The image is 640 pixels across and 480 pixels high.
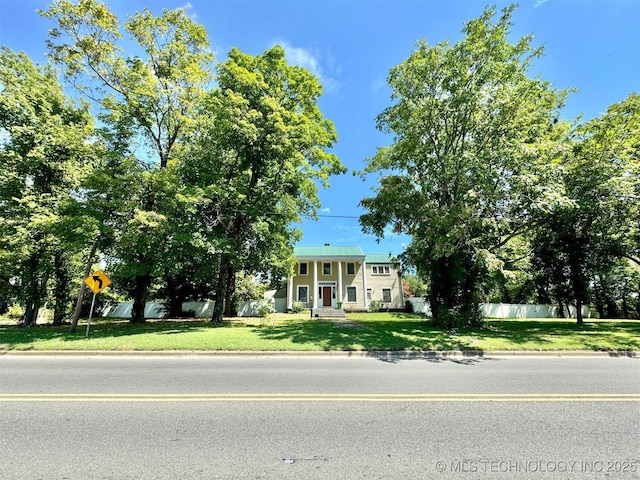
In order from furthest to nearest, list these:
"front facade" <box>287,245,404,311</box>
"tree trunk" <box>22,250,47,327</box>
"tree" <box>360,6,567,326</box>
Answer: "front facade" <box>287,245,404,311</box> < "tree trunk" <box>22,250,47,327</box> < "tree" <box>360,6,567,326</box>

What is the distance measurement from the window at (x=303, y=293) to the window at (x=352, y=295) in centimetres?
405

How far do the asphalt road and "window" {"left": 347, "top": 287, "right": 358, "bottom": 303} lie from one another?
21.6 m

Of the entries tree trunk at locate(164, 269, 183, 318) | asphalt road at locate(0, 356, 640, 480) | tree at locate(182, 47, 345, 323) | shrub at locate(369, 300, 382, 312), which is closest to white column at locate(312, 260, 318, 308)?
shrub at locate(369, 300, 382, 312)

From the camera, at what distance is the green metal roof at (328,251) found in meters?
28.3

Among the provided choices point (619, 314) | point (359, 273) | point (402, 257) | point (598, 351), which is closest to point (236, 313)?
point (359, 273)

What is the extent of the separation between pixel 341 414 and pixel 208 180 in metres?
13.3

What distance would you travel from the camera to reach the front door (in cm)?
2847

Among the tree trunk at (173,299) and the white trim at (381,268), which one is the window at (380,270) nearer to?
the white trim at (381,268)

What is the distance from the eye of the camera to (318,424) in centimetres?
401

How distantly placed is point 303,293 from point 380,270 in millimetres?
8398

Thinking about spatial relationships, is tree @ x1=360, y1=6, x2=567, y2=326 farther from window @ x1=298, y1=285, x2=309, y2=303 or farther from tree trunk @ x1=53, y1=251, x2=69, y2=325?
tree trunk @ x1=53, y1=251, x2=69, y2=325

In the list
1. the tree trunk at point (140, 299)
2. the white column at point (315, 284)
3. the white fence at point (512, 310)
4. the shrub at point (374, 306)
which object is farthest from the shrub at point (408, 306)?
the tree trunk at point (140, 299)

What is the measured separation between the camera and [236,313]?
2527cm

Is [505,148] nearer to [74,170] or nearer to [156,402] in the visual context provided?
[156,402]
